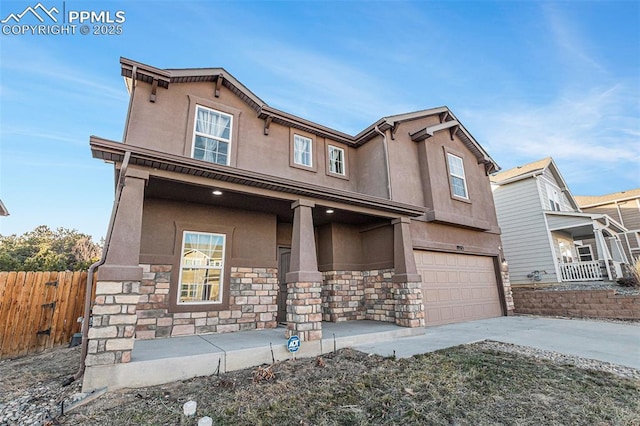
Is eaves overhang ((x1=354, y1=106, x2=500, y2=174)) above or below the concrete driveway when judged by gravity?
above

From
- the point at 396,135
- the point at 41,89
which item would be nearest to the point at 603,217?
the point at 396,135

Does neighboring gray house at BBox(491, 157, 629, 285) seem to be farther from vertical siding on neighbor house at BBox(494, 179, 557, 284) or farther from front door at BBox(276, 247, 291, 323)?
front door at BBox(276, 247, 291, 323)

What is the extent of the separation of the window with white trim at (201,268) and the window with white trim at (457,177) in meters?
8.06

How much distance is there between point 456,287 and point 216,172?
324 inches

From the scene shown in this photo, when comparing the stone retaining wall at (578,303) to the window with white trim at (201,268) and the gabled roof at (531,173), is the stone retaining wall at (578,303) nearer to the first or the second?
the gabled roof at (531,173)

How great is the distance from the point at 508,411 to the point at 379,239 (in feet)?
18.6

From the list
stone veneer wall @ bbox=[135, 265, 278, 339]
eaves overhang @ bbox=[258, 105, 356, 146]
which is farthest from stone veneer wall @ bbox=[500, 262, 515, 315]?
stone veneer wall @ bbox=[135, 265, 278, 339]

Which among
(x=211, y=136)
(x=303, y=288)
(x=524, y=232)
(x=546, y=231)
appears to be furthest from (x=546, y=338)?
(x=211, y=136)

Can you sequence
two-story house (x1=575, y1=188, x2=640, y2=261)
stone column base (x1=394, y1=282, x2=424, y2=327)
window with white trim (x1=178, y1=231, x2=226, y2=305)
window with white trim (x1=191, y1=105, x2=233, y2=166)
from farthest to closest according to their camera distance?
two-story house (x1=575, y1=188, x2=640, y2=261) → window with white trim (x1=191, y1=105, x2=233, y2=166) → stone column base (x1=394, y1=282, x2=424, y2=327) → window with white trim (x1=178, y1=231, x2=226, y2=305)

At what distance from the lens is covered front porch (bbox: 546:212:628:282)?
12.0 metres

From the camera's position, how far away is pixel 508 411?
2977 mm

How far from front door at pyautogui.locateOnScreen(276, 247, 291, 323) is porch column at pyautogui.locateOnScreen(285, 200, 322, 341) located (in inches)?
98.9

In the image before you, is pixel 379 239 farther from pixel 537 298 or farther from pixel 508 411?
pixel 537 298

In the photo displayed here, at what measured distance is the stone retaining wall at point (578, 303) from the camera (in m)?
9.12
